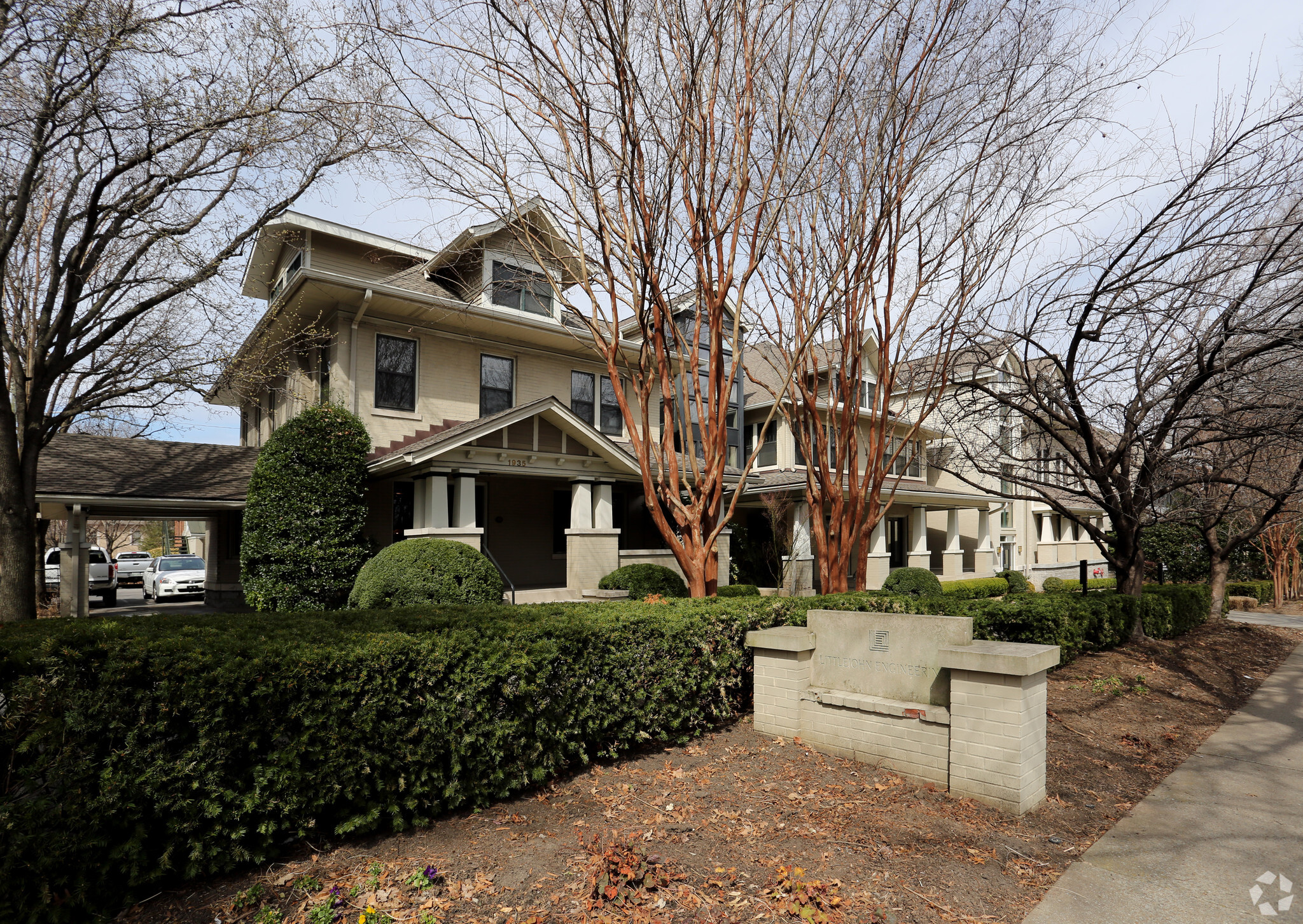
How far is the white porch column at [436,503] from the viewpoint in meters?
13.7

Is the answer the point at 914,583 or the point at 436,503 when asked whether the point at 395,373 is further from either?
the point at 914,583

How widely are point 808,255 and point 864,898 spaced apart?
862 cm

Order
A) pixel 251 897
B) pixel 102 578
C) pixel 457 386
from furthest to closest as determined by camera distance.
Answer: pixel 102 578 → pixel 457 386 → pixel 251 897

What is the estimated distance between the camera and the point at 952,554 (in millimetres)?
27766

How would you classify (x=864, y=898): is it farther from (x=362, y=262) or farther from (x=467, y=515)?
(x=362, y=262)

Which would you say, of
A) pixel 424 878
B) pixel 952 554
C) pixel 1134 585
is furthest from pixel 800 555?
pixel 424 878

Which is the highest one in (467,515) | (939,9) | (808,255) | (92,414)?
(939,9)

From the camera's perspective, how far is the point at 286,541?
13.2 metres

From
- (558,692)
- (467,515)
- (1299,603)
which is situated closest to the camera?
(558,692)

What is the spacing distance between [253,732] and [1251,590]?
32216 millimetres

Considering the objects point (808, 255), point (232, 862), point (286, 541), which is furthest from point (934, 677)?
point (286, 541)

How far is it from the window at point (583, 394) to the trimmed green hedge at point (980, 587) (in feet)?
39.7

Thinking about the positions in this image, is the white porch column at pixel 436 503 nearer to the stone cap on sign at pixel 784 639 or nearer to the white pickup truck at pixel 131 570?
the stone cap on sign at pixel 784 639

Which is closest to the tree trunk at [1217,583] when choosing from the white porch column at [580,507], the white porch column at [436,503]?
the white porch column at [580,507]
